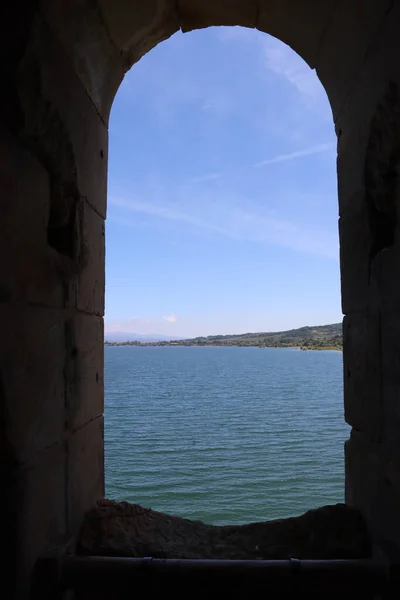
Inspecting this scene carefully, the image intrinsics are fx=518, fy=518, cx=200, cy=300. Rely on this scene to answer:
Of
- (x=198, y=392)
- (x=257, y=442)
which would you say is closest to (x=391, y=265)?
(x=257, y=442)

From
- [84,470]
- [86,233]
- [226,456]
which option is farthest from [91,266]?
[226,456]

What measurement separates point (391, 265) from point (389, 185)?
1.12 feet

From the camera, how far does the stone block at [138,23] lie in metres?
2.60

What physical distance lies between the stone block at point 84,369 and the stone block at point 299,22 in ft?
6.16

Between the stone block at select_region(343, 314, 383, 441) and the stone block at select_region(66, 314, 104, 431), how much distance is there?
1.27 metres

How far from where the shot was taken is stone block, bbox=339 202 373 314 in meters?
2.26

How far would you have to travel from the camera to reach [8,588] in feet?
5.61

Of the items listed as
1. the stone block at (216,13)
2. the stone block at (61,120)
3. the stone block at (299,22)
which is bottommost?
the stone block at (61,120)

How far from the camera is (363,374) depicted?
90.8 inches

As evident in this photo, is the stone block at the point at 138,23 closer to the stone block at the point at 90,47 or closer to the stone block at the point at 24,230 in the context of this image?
the stone block at the point at 90,47

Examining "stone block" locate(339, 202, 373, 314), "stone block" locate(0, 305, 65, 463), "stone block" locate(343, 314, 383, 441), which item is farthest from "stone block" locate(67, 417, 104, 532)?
"stone block" locate(339, 202, 373, 314)

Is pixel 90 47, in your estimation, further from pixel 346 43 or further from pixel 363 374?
pixel 363 374

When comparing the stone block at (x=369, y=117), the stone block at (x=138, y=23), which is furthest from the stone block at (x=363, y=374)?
the stone block at (x=138, y=23)

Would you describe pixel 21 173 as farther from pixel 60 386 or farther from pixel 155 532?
pixel 155 532
